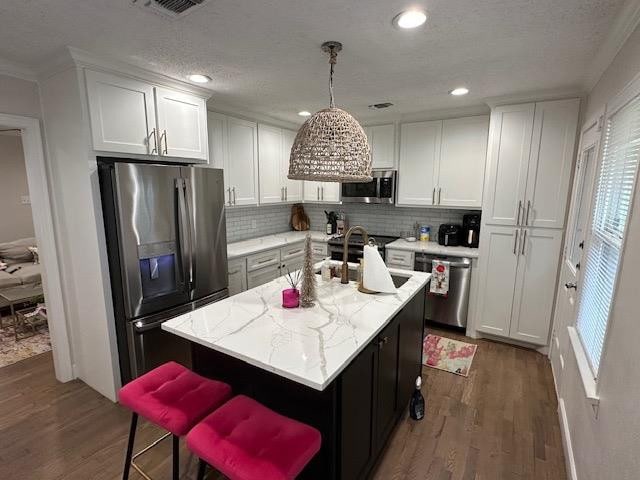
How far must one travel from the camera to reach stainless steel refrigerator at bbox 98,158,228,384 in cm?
219

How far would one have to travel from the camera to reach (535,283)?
3.06m

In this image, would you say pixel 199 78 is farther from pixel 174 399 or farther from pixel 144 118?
pixel 174 399

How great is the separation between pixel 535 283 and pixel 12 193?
706 cm

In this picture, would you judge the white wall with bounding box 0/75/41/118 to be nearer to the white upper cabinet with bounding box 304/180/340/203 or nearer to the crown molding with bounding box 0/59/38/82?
the crown molding with bounding box 0/59/38/82

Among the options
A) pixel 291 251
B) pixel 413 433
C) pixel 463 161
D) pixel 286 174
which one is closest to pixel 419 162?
pixel 463 161

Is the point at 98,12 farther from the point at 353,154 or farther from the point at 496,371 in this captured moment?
the point at 496,371

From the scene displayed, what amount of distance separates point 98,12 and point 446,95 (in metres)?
2.60

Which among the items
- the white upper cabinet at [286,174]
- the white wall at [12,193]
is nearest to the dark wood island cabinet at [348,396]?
the white upper cabinet at [286,174]

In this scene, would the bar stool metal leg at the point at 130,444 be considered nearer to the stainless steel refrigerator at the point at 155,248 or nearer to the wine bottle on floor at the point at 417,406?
the stainless steel refrigerator at the point at 155,248

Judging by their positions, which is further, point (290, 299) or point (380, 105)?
point (380, 105)

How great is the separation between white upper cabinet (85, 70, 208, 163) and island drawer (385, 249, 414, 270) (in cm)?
220

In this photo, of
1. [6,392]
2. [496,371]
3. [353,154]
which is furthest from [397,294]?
[6,392]

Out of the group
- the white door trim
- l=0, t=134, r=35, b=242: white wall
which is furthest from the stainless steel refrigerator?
l=0, t=134, r=35, b=242: white wall

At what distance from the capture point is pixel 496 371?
9.37 ft
